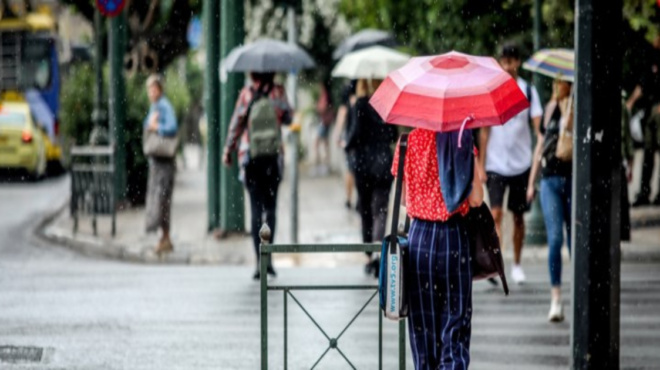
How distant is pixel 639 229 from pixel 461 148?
31.9ft

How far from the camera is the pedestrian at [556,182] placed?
31.7 feet

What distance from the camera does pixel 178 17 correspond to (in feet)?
93.4

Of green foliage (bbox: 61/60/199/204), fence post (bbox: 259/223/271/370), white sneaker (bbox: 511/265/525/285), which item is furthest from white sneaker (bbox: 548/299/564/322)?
green foliage (bbox: 61/60/199/204)

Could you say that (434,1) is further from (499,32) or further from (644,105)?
(644,105)

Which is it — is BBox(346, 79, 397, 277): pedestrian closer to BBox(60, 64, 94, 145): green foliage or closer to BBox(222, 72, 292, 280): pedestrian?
BBox(222, 72, 292, 280): pedestrian

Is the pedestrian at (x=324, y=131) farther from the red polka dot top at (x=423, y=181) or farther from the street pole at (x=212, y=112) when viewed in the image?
the red polka dot top at (x=423, y=181)

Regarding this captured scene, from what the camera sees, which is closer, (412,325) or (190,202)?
(412,325)

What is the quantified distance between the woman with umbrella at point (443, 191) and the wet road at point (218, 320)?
196 cm

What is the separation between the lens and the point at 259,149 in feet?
38.5

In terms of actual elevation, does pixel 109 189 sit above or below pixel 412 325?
below

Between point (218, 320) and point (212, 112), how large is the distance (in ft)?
22.1

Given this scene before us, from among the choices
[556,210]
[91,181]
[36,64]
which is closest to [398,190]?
[556,210]

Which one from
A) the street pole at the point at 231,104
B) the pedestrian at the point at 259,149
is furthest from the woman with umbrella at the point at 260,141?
the street pole at the point at 231,104

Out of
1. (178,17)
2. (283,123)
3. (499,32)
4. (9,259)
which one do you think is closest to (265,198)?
(283,123)
